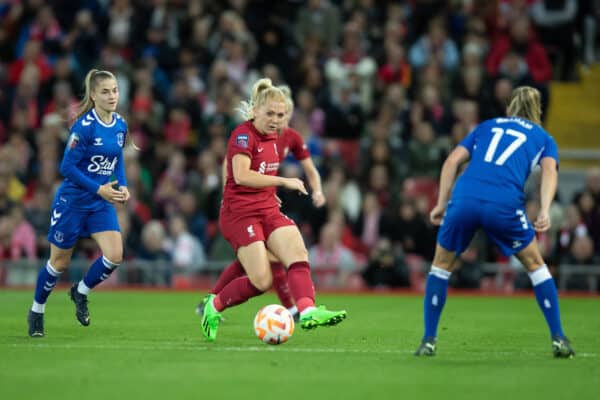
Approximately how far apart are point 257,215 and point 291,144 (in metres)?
2.04

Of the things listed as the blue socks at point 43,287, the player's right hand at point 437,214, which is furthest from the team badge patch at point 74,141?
the player's right hand at point 437,214

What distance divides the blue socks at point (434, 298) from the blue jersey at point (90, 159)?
3.19 metres

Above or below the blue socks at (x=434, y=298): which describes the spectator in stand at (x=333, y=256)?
below

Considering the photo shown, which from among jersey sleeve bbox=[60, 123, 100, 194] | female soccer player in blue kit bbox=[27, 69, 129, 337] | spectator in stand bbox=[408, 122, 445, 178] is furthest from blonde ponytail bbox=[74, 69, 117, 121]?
spectator in stand bbox=[408, 122, 445, 178]

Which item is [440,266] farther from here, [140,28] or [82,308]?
[140,28]

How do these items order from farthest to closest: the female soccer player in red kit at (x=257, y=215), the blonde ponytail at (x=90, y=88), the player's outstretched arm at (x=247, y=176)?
the blonde ponytail at (x=90, y=88), the female soccer player in red kit at (x=257, y=215), the player's outstretched arm at (x=247, y=176)

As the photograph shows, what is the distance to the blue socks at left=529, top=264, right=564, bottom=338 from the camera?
850cm

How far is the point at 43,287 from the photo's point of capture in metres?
10.3

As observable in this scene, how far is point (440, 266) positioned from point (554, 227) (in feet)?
30.1

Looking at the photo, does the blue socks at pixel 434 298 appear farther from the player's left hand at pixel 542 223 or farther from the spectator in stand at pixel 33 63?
the spectator in stand at pixel 33 63

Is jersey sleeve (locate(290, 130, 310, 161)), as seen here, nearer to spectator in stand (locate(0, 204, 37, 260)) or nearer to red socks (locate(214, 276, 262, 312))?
red socks (locate(214, 276, 262, 312))

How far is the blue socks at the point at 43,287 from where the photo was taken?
1027 cm

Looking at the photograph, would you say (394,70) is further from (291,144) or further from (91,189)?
(91,189)

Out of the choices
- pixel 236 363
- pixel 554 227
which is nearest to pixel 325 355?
pixel 236 363
